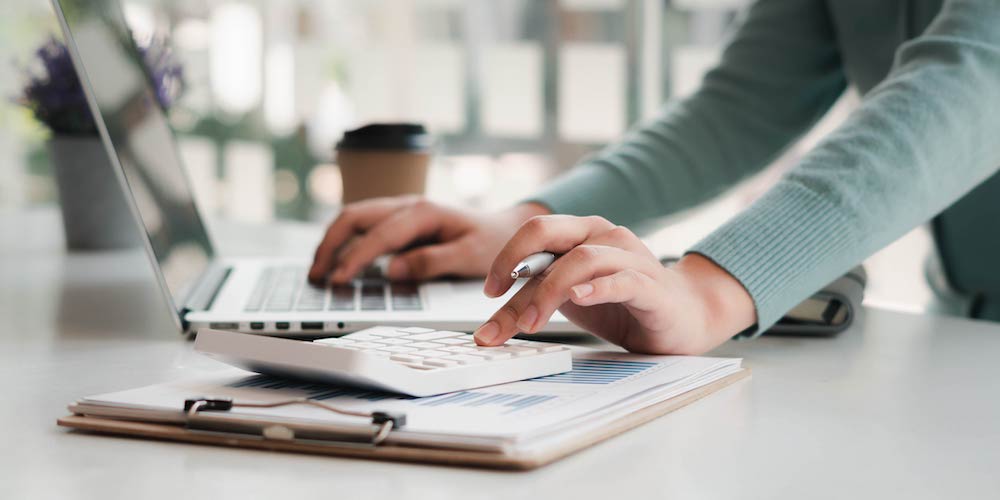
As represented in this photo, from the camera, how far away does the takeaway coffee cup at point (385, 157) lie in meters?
1.15

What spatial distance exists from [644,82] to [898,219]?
4.14m

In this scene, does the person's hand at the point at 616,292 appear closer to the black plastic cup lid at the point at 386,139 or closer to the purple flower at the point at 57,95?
the black plastic cup lid at the point at 386,139

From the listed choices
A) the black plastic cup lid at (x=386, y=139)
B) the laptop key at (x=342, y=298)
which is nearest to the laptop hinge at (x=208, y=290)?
the laptop key at (x=342, y=298)

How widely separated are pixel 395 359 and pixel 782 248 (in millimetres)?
327

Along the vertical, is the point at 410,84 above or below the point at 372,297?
below

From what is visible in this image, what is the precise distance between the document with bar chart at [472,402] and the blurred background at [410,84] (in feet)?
11.4

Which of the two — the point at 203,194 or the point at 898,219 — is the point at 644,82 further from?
the point at 898,219

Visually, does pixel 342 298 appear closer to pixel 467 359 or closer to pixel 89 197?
pixel 467 359

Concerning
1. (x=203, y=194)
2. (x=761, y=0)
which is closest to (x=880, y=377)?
(x=761, y=0)


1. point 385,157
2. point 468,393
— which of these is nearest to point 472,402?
point 468,393

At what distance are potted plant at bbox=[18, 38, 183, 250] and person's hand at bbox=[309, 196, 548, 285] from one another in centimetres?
47

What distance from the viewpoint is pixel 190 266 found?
93 cm

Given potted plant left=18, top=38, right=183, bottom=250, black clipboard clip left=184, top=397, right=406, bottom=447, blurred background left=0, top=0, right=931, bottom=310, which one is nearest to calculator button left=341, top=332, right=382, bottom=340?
black clipboard clip left=184, top=397, right=406, bottom=447

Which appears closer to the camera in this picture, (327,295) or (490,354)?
(490,354)
